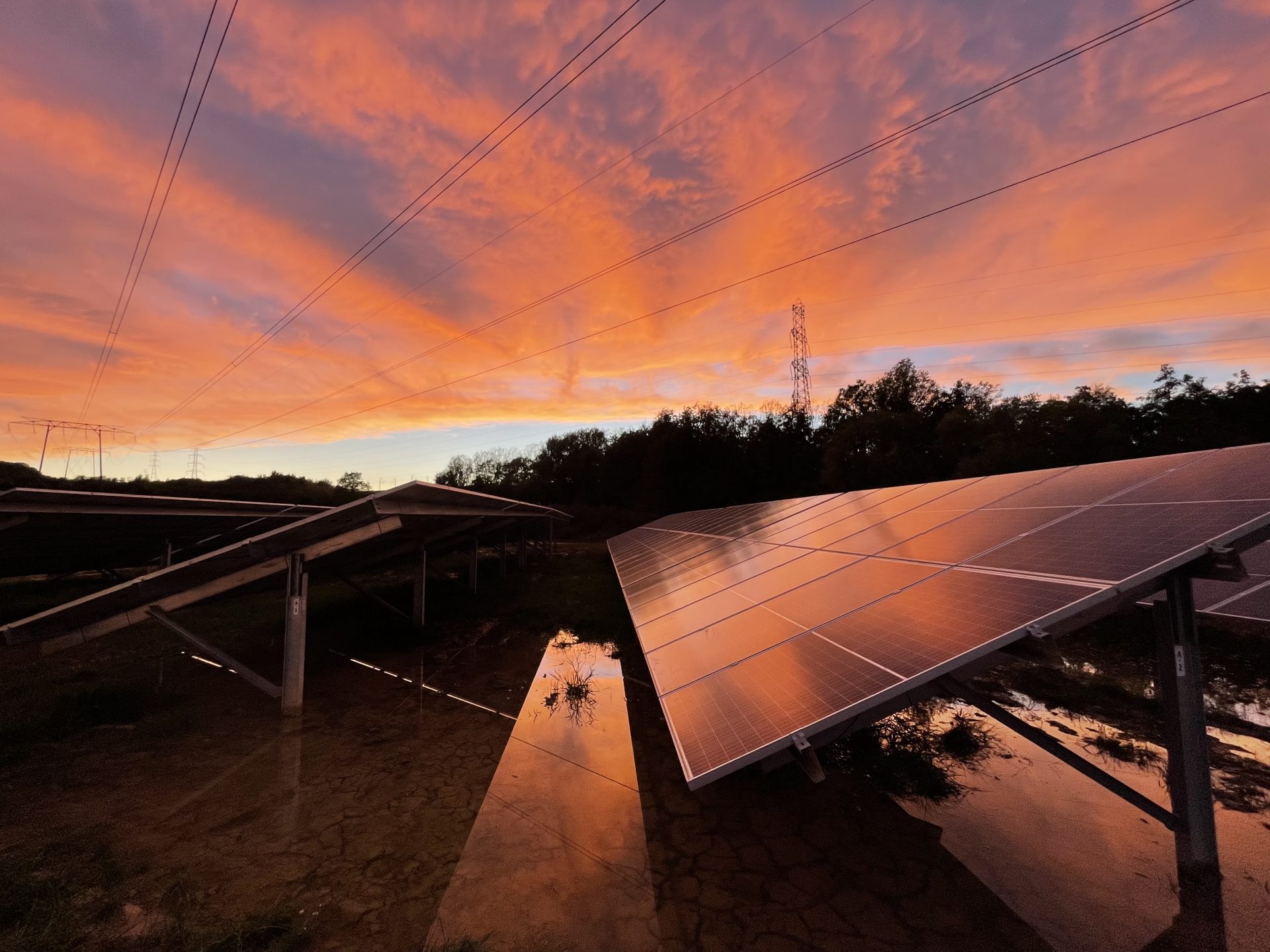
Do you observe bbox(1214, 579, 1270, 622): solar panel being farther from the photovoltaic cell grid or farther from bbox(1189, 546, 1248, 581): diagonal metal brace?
bbox(1189, 546, 1248, 581): diagonal metal brace

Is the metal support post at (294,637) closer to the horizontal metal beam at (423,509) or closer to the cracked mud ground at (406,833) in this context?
the cracked mud ground at (406,833)

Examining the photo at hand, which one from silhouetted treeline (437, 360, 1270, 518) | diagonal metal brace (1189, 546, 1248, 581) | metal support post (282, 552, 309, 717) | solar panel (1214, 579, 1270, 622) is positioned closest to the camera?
diagonal metal brace (1189, 546, 1248, 581)

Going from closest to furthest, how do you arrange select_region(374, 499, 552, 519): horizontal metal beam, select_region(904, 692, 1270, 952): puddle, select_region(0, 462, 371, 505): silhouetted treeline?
select_region(904, 692, 1270, 952): puddle → select_region(374, 499, 552, 519): horizontal metal beam → select_region(0, 462, 371, 505): silhouetted treeline

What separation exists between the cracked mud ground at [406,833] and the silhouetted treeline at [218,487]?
141 ft

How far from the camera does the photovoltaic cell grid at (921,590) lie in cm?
352

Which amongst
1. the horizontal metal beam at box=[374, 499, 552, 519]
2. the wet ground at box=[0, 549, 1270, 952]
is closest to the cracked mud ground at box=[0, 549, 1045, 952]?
the wet ground at box=[0, 549, 1270, 952]

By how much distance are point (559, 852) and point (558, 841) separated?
0.17m

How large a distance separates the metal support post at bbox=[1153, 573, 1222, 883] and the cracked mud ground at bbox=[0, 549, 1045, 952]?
182 cm

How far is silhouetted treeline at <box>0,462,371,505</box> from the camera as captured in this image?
43406 millimetres

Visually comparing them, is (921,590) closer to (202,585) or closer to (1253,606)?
(1253,606)

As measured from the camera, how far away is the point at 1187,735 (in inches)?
161

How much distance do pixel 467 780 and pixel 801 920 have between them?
430 centimetres

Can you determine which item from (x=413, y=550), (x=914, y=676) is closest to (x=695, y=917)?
(x=914, y=676)

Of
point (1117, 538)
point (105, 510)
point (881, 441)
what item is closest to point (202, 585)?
point (105, 510)
